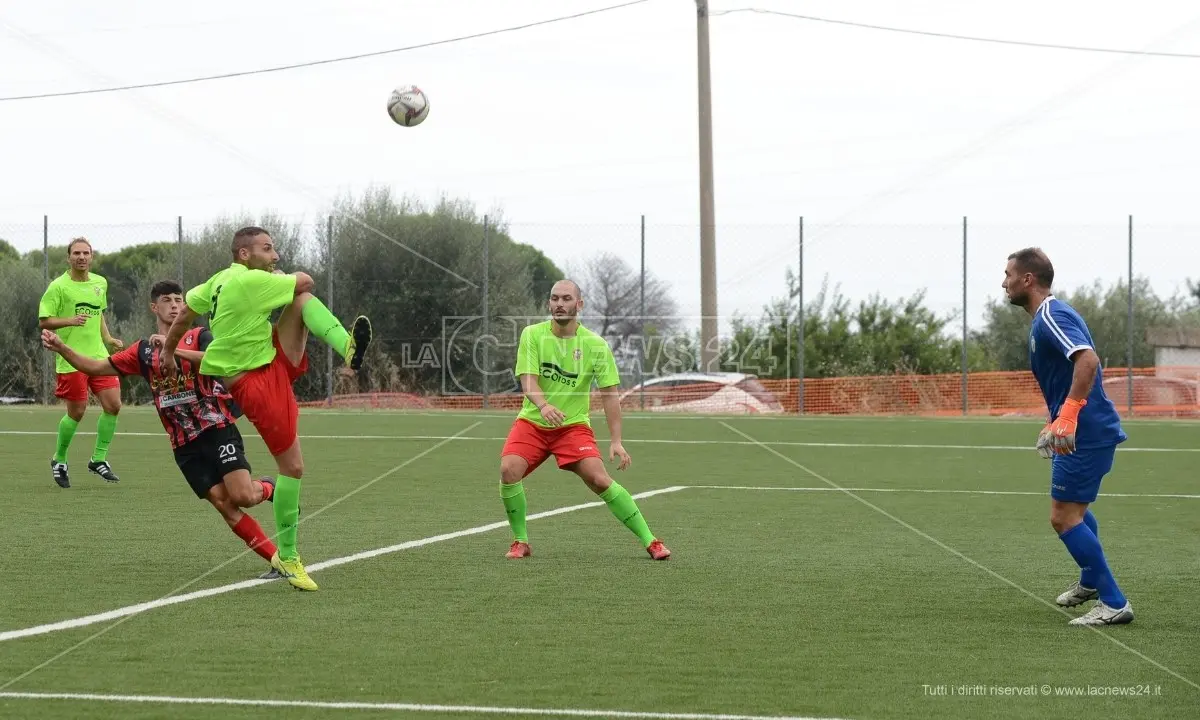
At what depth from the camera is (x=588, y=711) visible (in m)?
4.71

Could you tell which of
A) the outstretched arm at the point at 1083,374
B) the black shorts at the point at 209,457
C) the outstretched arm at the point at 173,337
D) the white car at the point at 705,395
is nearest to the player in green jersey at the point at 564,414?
the black shorts at the point at 209,457

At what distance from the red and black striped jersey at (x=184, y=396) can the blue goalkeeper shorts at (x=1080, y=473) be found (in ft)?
14.0

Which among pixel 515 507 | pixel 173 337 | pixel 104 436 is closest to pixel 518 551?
pixel 515 507

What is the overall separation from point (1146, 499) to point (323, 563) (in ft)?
23.9

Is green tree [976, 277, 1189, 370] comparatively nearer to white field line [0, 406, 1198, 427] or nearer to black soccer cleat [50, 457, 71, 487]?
white field line [0, 406, 1198, 427]

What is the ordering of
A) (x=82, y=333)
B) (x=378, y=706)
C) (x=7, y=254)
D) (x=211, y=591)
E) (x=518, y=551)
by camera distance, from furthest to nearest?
1. (x=7, y=254)
2. (x=82, y=333)
3. (x=518, y=551)
4. (x=211, y=591)
5. (x=378, y=706)

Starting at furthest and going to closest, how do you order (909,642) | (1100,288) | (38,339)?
(1100,288) < (38,339) < (909,642)

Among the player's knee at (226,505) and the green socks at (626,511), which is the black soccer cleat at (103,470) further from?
the green socks at (626,511)

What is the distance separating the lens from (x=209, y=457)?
302 inches

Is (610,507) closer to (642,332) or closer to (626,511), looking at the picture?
(626,511)

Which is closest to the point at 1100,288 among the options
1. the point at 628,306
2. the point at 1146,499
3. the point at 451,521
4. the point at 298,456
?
the point at 628,306

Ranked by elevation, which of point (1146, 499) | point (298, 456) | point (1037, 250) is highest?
point (1037, 250)

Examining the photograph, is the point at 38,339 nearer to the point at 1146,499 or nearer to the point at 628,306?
the point at 628,306

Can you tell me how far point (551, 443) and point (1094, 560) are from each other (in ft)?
10.6
